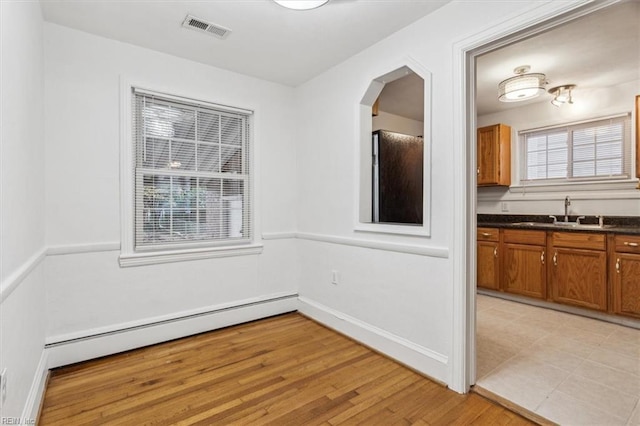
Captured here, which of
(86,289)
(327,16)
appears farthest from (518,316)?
(86,289)

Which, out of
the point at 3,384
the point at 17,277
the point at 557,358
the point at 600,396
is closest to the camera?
the point at 3,384

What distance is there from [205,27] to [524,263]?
4143 mm

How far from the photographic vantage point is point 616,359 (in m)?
2.46

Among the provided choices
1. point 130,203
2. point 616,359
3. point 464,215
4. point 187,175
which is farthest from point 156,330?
point 616,359

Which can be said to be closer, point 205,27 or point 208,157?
point 205,27

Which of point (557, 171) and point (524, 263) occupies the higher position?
point (557, 171)

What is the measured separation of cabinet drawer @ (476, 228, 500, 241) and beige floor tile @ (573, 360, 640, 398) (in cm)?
192

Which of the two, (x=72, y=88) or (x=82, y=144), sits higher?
(x=72, y=88)

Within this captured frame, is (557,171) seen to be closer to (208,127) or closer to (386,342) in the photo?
(386,342)

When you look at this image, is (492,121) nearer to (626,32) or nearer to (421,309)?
(626,32)

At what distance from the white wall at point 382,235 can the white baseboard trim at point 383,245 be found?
0.05ft

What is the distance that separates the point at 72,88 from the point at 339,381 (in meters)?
2.91

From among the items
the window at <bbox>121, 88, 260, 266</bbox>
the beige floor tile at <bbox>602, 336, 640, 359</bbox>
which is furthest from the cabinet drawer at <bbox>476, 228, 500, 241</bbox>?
the window at <bbox>121, 88, 260, 266</bbox>

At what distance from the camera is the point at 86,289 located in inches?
97.7
